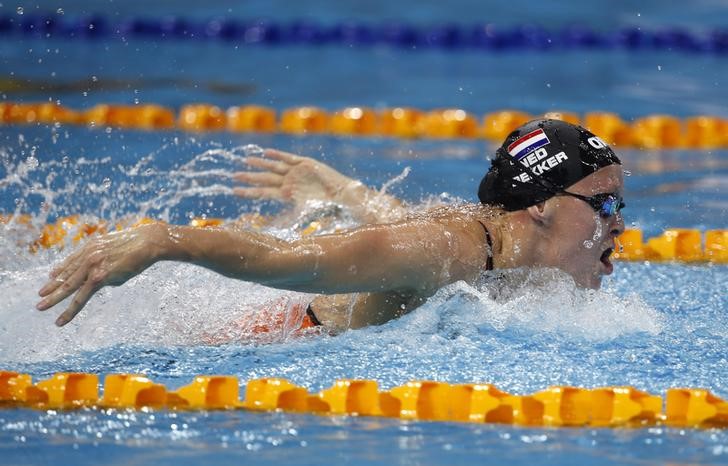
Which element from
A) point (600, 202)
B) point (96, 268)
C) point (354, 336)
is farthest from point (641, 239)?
point (96, 268)

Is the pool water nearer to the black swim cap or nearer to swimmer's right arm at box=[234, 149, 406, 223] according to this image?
swimmer's right arm at box=[234, 149, 406, 223]

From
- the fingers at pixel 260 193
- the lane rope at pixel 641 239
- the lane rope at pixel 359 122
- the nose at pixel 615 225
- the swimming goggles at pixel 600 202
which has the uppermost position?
the lane rope at pixel 359 122

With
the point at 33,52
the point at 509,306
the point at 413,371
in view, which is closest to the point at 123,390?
the point at 413,371

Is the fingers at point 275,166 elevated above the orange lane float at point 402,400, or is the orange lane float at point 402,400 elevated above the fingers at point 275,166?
the fingers at point 275,166

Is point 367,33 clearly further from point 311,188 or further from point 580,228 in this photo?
point 580,228

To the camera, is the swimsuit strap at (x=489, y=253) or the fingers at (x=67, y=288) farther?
the swimsuit strap at (x=489, y=253)

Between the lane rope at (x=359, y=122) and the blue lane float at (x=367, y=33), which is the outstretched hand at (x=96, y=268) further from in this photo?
the blue lane float at (x=367, y=33)

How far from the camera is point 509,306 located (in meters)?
3.16

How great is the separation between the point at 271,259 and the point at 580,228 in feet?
3.10

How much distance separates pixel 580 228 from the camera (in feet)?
10.2

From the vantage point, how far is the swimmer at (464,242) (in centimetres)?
264

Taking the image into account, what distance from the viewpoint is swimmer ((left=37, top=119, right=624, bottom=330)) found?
2643mm

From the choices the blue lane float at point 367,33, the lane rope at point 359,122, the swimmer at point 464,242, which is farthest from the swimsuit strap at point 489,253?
the blue lane float at point 367,33

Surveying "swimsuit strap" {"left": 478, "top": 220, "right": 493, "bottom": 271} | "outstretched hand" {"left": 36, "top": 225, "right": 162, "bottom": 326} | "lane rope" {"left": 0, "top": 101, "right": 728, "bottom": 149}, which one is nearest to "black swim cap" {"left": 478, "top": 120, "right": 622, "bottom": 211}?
"swimsuit strap" {"left": 478, "top": 220, "right": 493, "bottom": 271}
